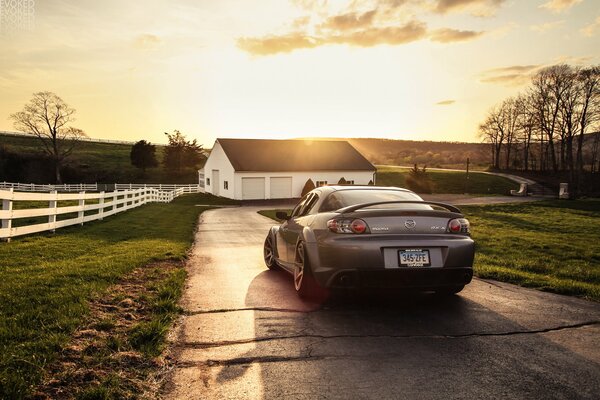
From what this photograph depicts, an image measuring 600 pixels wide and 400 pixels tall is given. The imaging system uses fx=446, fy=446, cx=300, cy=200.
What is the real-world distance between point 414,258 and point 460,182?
190ft

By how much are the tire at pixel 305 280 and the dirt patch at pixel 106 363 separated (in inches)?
74.1

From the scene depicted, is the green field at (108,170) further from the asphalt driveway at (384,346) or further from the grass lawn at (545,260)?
the asphalt driveway at (384,346)

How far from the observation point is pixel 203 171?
179 ft

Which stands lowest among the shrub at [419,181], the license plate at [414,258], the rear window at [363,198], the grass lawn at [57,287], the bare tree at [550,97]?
the grass lawn at [57,287]

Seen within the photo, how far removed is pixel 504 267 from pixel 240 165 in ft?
114

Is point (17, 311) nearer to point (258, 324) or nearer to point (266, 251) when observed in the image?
point (258, 324)

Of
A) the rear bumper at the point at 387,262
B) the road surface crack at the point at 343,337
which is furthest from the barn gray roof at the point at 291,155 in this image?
the road surface crack at the point at 343,337

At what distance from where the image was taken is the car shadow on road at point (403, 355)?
324 centimetres

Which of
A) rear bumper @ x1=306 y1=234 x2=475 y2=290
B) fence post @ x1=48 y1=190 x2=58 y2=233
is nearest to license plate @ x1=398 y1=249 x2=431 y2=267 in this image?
rear bumper @ x1=306 y1=234 x2=475 y2=290

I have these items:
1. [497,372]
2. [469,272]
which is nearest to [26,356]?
[497,372]

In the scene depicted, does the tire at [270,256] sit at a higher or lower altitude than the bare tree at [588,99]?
lower

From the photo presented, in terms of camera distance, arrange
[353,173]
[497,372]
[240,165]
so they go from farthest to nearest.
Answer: [353,173] → [240,165] → [497,372]

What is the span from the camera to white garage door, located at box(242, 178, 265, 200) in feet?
137

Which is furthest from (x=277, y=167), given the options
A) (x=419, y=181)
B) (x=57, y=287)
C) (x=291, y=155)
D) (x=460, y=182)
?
(x=57, y=287)
